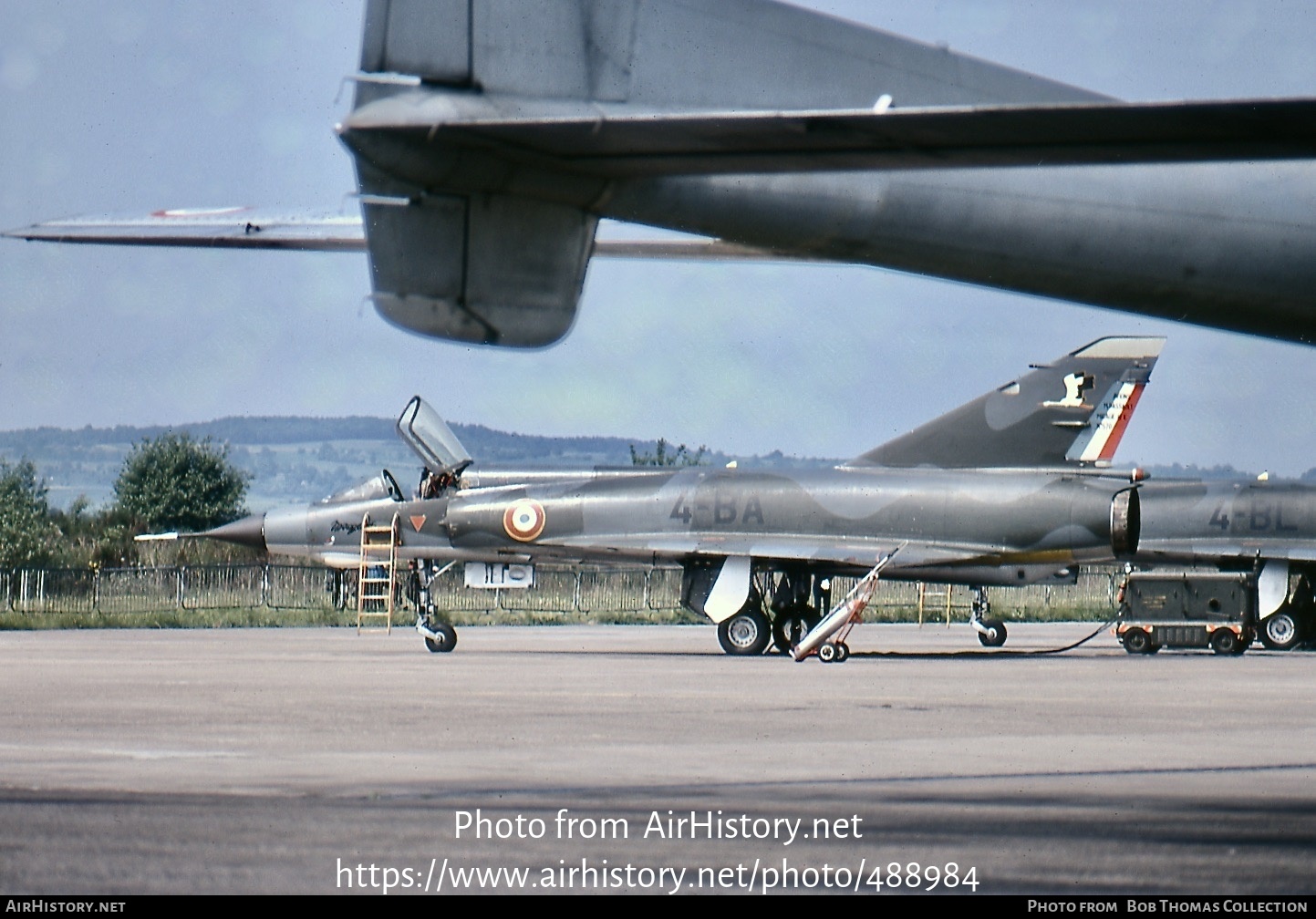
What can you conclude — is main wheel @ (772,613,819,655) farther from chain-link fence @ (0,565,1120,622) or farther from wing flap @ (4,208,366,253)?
wing flap @ (4,208,366,253)

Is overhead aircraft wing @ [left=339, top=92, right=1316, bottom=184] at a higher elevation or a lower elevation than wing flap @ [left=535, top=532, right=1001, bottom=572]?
higher

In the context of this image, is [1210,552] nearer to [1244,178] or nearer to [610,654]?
[610,654]

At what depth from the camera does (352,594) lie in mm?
37250

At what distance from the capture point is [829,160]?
21.7 ft

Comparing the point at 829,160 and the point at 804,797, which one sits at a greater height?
the point at 829,160

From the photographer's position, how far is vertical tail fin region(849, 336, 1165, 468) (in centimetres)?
2530

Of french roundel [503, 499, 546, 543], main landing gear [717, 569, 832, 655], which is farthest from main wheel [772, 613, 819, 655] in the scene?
french roundel [503, 499, 546, 543]

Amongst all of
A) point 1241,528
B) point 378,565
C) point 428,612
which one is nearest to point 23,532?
point 378,565

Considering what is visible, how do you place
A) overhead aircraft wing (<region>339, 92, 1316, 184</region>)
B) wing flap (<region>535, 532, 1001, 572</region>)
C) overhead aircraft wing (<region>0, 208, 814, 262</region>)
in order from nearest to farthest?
1. overhead aircraft wing (<region>339, 92, 1316, 184</region>)
2. overhead aircraft wing (<region>0, 208, 814, 262</region>)
3. wing flap (<region>535, 532, 1001, 572</region>)

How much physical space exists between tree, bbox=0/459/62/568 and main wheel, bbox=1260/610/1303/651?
1398 inches

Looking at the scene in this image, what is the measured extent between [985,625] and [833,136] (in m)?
23.7

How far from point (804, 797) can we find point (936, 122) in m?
3.31

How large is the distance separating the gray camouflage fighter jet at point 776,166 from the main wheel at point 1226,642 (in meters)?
20.1
